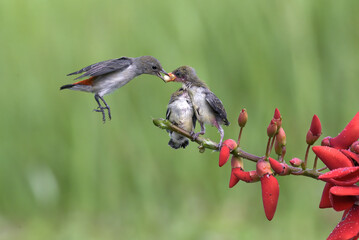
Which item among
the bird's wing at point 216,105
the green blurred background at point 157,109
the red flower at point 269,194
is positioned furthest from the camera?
the green blurred background at point 157,109

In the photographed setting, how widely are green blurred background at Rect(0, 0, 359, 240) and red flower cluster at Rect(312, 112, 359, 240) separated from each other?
267cm

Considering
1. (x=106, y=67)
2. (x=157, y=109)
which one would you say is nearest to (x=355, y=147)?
(x=106, y=67)

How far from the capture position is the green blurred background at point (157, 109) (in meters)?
3.68

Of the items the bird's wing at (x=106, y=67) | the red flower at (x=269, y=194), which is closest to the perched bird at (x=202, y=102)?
the bird's wing at (x=106, y=67)

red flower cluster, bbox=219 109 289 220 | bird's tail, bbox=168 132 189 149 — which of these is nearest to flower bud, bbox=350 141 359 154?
red flower cluster, bbox=219 109 289 220

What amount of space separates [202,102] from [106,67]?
17.5 inches

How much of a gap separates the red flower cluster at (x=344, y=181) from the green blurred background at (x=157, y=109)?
2.67m

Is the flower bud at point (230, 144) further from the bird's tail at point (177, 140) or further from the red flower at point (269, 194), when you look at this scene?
the bird's tail at point (177, 140)

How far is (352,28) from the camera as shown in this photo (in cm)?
396

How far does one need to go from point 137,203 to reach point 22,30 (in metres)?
1.43

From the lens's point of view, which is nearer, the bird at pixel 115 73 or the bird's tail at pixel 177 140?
the bird at pixel 115 73

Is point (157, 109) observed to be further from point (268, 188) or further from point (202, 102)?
point (268, 188)

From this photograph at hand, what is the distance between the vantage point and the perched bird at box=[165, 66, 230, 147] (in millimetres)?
1395

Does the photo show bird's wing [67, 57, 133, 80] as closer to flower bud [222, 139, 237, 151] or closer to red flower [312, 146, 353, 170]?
flower bud [222, 139, 237, 151]
